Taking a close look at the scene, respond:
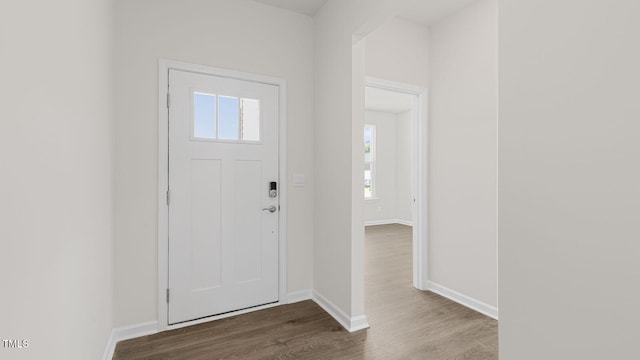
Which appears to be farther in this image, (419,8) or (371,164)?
(371,164)

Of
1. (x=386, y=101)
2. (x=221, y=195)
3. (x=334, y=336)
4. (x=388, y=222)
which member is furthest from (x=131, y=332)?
(x=388, y=222)

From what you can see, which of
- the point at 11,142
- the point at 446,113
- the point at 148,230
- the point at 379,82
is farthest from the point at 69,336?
the point at 446,113

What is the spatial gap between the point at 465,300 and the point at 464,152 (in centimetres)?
144

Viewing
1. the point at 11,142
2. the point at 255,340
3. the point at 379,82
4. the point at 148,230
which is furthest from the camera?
the point at 379,82

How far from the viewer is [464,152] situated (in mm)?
2811

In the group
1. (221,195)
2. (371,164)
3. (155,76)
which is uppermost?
(155,76)

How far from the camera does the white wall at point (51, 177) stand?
0.70 meters

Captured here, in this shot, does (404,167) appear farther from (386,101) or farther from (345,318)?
(345,318)

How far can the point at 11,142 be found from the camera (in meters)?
0.70

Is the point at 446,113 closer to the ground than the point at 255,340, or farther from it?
farther from it

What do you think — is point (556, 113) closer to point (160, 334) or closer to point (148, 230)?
point (148, 230)

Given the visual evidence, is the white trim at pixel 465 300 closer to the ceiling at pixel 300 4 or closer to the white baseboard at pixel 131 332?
the white baseboard at pixel 131 332

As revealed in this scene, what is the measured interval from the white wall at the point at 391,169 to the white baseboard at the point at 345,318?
481cm

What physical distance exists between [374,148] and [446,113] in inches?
179
